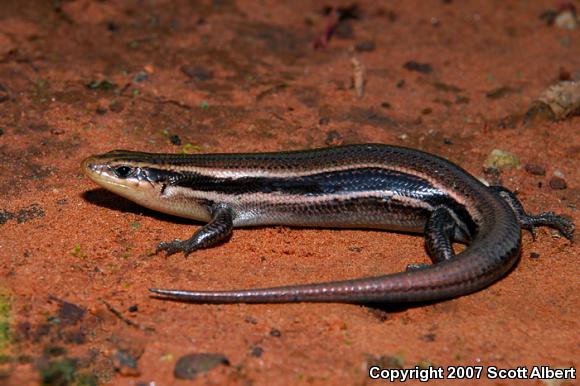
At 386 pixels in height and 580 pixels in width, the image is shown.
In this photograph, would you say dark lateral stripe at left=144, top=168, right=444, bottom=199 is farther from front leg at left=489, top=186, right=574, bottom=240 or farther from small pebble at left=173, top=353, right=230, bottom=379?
small pebble at left=173, top=353, right=230, bottom=379

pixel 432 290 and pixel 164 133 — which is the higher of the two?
pixel 432 290

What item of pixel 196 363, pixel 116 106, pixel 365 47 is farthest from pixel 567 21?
pixel 196 363

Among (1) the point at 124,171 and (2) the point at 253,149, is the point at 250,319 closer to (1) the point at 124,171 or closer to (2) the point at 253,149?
(1) the point at 124,171

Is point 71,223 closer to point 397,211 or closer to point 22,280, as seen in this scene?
point 22,280

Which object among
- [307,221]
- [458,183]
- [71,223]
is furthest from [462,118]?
[71,223]

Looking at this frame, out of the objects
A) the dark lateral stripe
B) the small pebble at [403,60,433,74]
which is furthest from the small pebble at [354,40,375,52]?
the dark lateral stripe

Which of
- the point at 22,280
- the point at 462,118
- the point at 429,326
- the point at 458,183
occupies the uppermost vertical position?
the point at 462,118

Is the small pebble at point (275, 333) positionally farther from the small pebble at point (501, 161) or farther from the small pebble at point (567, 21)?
the small pebble at point (567, 21)
